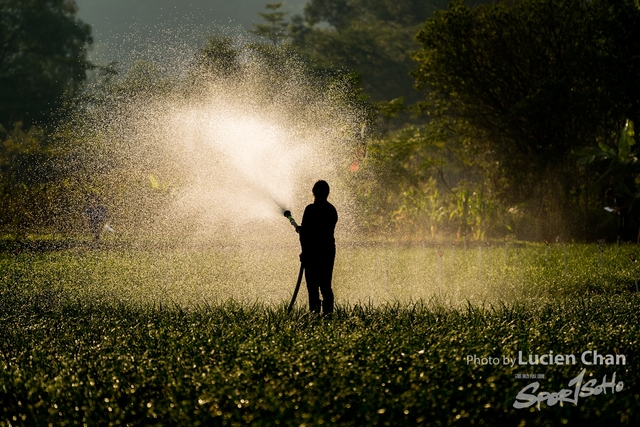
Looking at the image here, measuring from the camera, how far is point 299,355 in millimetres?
7336

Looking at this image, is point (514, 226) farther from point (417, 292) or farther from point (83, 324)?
point (83, 324)

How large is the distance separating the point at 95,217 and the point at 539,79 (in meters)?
15.4

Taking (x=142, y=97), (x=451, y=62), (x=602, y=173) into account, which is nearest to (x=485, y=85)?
(x=451, y=62)

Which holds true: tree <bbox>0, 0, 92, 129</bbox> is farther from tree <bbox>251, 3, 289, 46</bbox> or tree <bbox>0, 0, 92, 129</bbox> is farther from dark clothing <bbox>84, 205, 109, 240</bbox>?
dark clothing <bbox>84, 205, 109, 240</bbox>

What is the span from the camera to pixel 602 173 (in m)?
26.6

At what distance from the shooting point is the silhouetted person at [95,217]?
25.8 metres

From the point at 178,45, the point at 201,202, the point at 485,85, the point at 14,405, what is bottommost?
the point at 14,405

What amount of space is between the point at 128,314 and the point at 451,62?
20833 millimetres

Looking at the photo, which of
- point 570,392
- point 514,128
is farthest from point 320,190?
point 514,128

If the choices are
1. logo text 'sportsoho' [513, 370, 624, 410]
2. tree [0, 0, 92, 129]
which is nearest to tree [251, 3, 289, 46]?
tree [0, 0, 92, 129]

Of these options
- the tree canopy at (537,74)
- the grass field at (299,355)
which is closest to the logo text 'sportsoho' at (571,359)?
the grass field at (299,355)

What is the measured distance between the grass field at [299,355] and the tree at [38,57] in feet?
147

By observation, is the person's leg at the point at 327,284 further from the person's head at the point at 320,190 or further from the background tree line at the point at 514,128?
the background tree line at the point at 514,128

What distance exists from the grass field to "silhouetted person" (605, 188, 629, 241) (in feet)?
35.5
